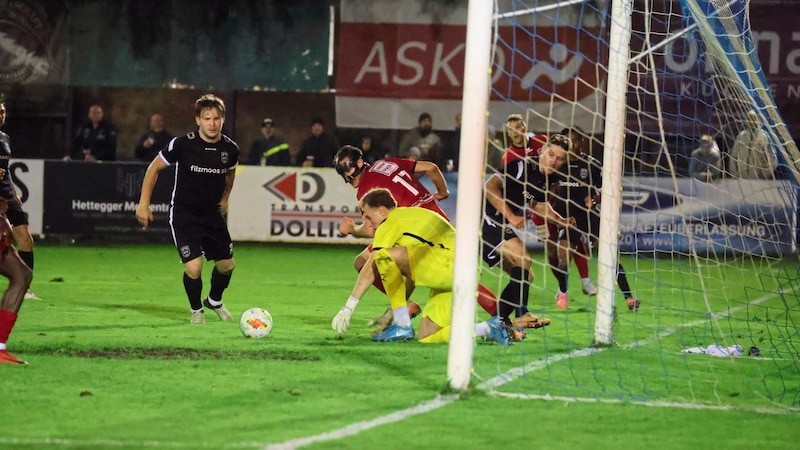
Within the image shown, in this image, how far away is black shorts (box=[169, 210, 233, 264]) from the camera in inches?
434

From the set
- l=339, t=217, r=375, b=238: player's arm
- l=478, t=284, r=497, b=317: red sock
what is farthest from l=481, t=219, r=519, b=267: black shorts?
l=339, t=217, r=375, b=238: player's arm

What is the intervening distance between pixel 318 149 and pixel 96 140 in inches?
150

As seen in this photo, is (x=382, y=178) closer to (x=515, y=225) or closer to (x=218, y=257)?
(x=515, y=225)

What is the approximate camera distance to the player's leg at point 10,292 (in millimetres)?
8070

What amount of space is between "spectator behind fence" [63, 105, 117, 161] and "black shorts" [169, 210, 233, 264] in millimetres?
10933

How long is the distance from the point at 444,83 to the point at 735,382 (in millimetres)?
15438

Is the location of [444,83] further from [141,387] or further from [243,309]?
[141,387]

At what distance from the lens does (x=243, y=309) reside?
12.2 m

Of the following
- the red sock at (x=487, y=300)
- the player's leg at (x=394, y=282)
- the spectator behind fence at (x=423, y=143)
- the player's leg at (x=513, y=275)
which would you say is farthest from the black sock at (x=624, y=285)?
the spectator behind fence at (x=423, y=143)

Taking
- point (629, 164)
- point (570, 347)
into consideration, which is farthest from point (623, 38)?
point (629, 164)

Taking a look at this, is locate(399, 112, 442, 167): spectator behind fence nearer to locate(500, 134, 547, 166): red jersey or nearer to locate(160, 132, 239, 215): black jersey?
locate(500, 134, 547, 166): red jersey

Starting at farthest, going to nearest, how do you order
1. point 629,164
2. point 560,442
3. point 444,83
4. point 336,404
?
point 444,83, point 629,164, point 336,404, point 560,442

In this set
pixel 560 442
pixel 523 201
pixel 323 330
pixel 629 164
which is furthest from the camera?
pixel 629 164

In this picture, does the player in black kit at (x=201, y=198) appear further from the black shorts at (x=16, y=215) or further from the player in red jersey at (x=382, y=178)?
the black shorts at (x=16, y=215)
